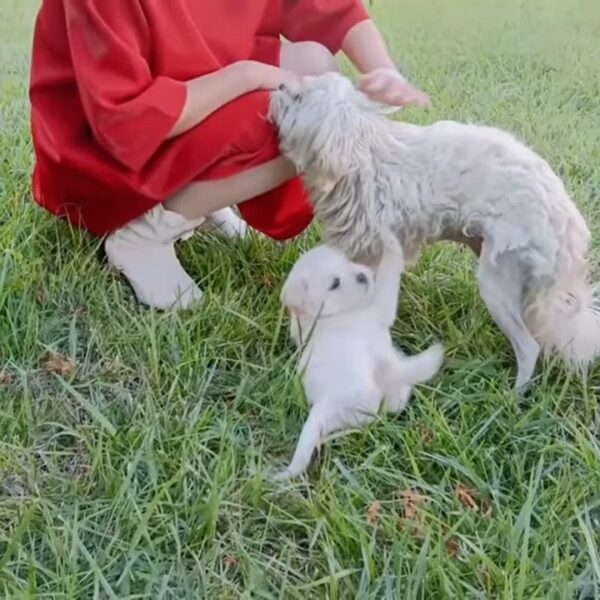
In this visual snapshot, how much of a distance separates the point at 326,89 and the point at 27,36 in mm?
1204

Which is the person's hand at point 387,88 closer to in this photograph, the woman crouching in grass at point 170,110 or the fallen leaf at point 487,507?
the woman crouching in grass at point 170,110

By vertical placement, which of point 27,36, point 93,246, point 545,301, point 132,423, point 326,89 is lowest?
point 27,36

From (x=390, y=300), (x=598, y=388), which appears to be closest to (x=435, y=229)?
(x=390, y=300)

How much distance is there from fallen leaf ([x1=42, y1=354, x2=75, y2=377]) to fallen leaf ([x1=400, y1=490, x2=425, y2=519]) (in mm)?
473

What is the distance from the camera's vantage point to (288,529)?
42.4 inches

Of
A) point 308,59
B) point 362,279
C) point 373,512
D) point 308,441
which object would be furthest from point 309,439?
point 308,59

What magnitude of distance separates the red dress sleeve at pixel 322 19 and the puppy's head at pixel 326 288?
0.46 m

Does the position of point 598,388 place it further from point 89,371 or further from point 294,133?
point 89,371

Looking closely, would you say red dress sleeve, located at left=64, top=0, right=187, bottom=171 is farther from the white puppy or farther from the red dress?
the white puppy

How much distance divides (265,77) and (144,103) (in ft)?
0.60

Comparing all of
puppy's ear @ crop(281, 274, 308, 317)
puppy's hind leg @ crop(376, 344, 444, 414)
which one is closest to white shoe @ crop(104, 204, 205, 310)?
puppy's ear @ crop(281, 274, 308, 317)

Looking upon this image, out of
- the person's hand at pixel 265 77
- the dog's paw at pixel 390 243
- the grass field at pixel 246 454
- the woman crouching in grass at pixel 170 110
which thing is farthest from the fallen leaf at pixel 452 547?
the person's hand at pixel 265 77

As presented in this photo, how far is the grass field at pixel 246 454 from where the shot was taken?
100 centimetres

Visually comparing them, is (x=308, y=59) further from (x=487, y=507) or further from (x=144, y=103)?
(x=487, y=507)
